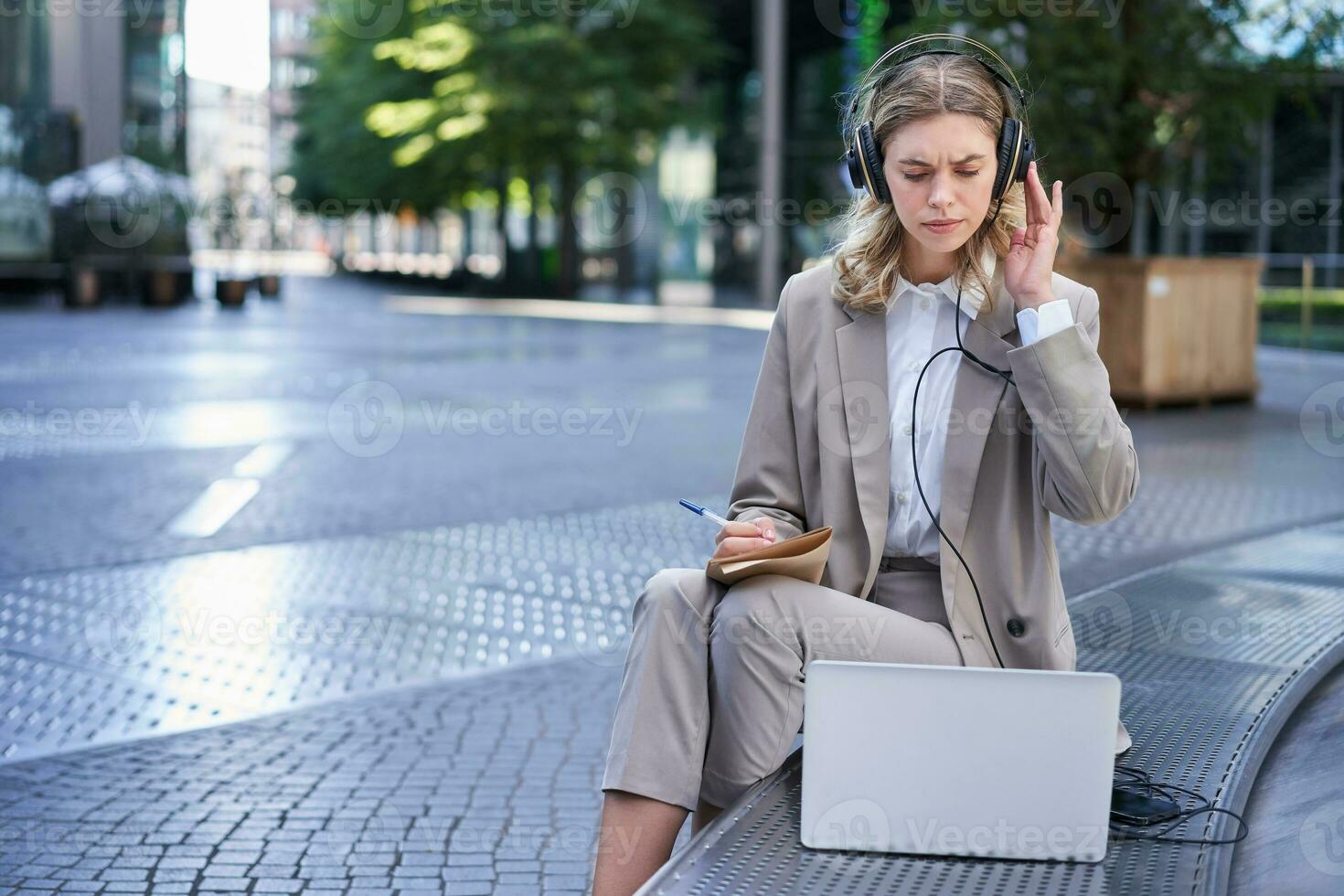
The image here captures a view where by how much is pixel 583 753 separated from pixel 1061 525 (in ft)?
12.2

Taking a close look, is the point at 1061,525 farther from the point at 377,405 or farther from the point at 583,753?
the point at 377,405

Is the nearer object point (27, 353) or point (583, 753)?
point (583, 753)

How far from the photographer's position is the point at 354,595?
5863mm

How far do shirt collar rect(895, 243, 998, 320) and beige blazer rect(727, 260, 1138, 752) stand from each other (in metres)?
0.02

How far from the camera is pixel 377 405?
12.4m

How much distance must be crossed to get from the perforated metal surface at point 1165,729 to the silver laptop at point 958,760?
3 centimetres

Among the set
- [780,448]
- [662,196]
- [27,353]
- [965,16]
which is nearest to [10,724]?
[780,448]

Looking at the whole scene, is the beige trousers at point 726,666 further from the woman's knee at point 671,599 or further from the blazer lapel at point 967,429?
the blazer lapel at point 967,429
